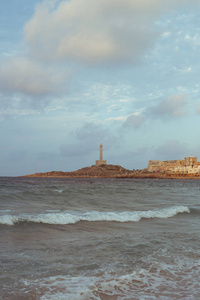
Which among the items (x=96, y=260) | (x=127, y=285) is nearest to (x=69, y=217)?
(x=96, y=260)

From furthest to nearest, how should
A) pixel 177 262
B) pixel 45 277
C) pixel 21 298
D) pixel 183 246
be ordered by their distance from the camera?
1. pixel 183 246
2. pixel 177 262
3. pixel 45 277
4. pixel 21 298

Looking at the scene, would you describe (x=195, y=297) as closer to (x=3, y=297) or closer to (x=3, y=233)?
(x=3, y=297)

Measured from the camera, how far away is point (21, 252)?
692 centimetres

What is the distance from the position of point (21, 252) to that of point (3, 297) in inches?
105

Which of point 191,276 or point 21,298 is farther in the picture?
point 191,276

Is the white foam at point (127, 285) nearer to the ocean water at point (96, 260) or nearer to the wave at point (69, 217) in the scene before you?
the ocean water at point (96, 260)

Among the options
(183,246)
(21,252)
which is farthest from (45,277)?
(183,246)

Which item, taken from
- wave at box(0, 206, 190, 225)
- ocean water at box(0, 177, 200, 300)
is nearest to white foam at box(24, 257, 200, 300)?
ocean water at box(0, 177, 200, 300)

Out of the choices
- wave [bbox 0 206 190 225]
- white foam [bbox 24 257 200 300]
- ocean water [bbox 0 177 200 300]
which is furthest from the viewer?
wave [bbox 0 206 190 225]

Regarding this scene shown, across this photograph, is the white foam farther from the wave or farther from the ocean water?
the wave

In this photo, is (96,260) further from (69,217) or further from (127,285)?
(69,217)

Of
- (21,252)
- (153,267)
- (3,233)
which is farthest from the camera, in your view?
(3,233)

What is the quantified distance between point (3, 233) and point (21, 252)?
8.58ft

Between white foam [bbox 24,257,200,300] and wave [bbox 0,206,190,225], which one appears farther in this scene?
wave [bbox 0,206,190,225]
